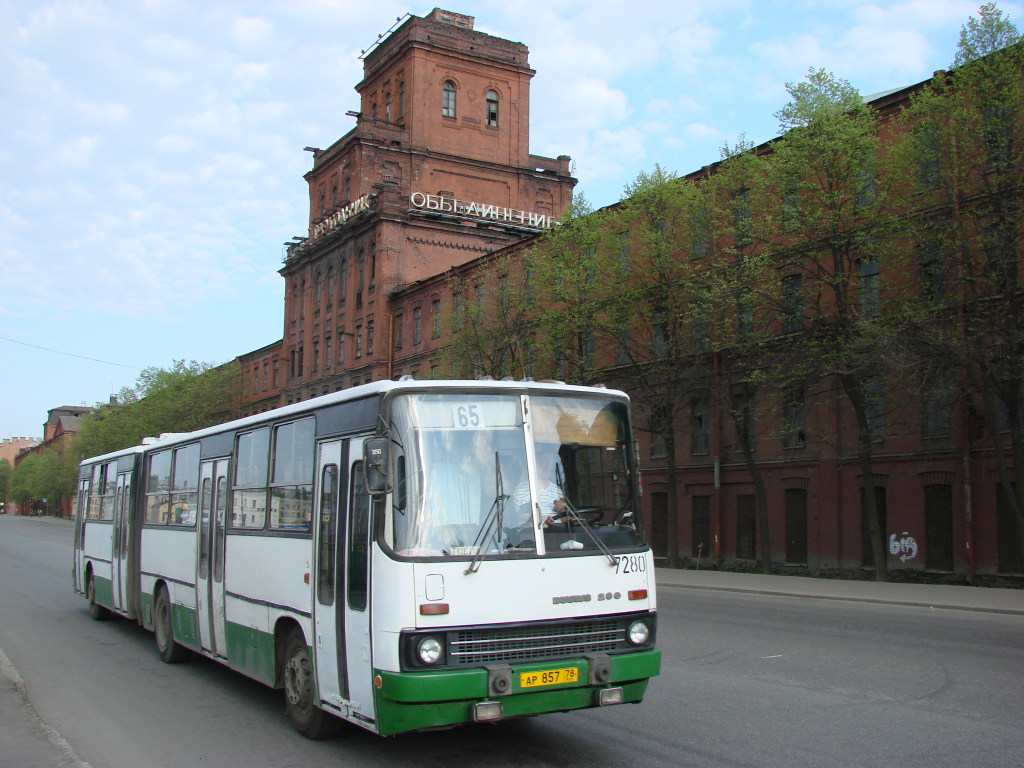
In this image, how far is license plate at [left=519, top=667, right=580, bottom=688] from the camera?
6.39 m

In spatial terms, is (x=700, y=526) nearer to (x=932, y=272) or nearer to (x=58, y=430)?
(x=932, y=272)

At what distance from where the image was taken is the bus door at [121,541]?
14.4m

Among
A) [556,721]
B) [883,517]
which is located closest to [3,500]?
[883,517]

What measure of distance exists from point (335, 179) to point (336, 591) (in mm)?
60100

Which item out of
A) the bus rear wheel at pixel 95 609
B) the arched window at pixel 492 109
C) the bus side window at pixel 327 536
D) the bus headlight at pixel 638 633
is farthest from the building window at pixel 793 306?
the arched window at pixel 492 109

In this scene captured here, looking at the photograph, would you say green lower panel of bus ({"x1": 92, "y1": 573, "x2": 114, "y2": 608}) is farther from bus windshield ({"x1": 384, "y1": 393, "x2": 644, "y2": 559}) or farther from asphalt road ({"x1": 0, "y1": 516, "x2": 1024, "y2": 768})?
bus windshield ({"x1": 384, "y1": 393, "x2": 644, "y2": 559})

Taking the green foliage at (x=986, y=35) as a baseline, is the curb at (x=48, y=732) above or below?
below

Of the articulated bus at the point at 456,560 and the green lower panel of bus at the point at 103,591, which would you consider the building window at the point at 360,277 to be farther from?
the articulated bus at the point at 456,560

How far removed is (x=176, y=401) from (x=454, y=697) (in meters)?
73.2

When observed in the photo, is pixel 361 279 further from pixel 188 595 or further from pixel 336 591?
pixel 336 591

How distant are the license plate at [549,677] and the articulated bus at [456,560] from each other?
0.01 meters

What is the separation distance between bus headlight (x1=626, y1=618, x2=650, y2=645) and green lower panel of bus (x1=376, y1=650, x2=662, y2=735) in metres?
0.50

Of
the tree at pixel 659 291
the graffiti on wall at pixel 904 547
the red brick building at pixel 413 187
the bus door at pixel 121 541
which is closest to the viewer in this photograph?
the bus door at pixel 121 541

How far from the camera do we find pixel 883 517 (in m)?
29.3
